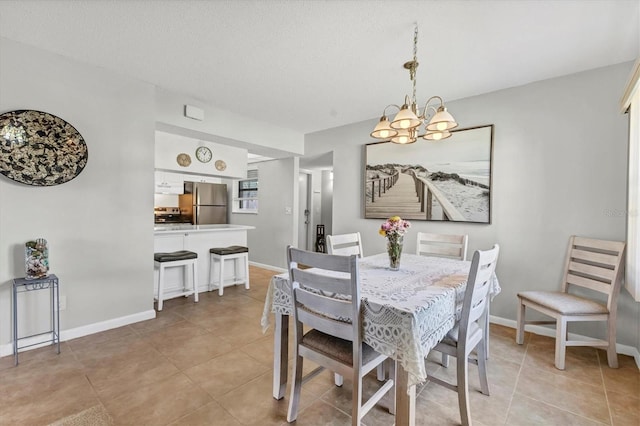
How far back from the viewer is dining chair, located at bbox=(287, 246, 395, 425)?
1.34 m

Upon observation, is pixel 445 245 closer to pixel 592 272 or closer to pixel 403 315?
pixel 592 272

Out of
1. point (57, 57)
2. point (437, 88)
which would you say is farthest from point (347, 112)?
point (57, 57)

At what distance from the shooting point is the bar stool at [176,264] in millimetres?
3328

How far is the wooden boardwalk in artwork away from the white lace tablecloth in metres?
1.57

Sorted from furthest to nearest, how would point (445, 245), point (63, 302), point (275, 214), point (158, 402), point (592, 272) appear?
point (275, 214), point (445, 245), point (63, 302), point (592, 272), point (158, 402)

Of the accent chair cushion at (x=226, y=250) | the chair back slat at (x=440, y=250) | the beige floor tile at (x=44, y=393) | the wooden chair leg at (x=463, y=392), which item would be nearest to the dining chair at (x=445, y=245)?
the chair back slat at (x=440, y=250)

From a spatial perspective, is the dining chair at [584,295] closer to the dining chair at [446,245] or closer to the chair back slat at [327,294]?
the dining chair at [446,245]

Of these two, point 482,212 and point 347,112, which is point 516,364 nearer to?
point 482,212

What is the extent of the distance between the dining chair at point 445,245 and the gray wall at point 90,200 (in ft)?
9.41

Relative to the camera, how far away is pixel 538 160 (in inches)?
111

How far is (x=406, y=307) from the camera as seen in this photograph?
131 cm

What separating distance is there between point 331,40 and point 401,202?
7.06 ft

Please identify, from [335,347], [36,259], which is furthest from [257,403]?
[36,259]

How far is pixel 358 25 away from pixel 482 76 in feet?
A: 4.82
